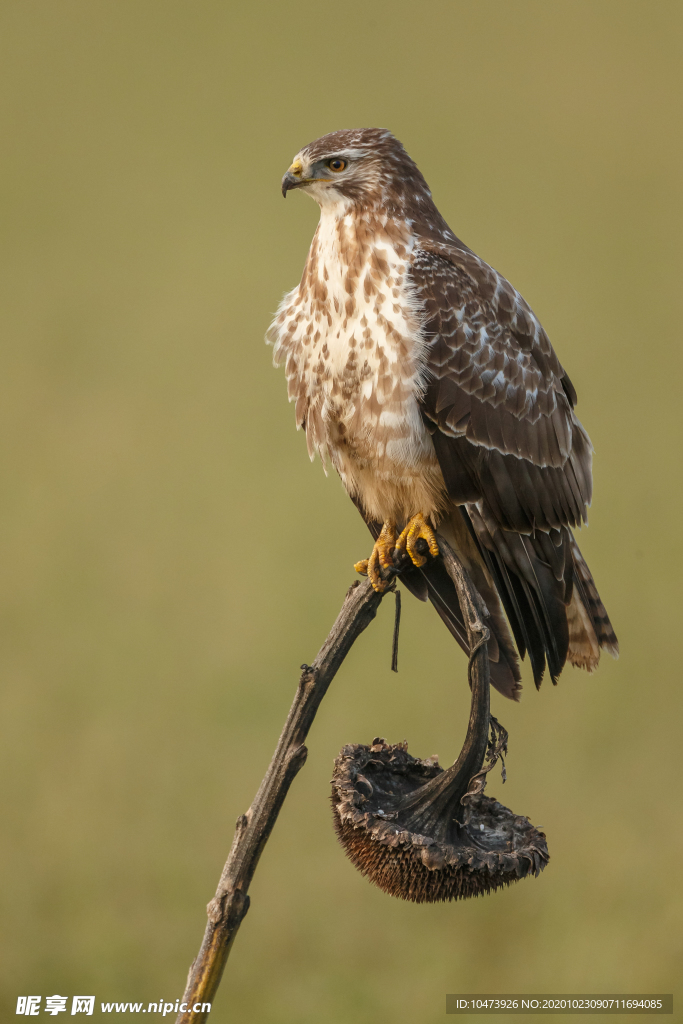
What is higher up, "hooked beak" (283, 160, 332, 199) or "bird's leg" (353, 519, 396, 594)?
"hooked beak" (283, 160, 332, 199)

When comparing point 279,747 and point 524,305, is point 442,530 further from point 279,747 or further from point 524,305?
point 279,747

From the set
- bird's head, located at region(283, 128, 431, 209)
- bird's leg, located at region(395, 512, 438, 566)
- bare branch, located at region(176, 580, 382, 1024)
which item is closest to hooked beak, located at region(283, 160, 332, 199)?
bird's head, located at region(283, 128, 431, 209)

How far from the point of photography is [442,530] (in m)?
1.98

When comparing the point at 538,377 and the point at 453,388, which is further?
the point at 538,377

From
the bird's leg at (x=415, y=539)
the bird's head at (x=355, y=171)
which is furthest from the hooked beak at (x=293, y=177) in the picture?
the bird's leg at (x=415, y=539)

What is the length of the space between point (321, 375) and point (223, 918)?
1028mm

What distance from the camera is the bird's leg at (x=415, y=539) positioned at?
180 centimetres

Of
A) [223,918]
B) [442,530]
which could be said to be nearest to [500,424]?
[442,530]

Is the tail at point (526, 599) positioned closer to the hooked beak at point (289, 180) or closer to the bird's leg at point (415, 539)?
the bird's leg at point (415, 539)

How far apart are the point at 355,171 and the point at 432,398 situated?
47cm

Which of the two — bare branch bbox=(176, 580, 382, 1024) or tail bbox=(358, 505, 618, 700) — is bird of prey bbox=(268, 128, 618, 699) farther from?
bare branch bbox=(176, 580, 382, 1024)

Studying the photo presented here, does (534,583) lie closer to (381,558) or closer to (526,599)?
(526,599)

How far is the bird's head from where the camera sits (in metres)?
1.68

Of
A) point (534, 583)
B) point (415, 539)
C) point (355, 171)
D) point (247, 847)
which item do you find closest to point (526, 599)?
point (534, 583)
